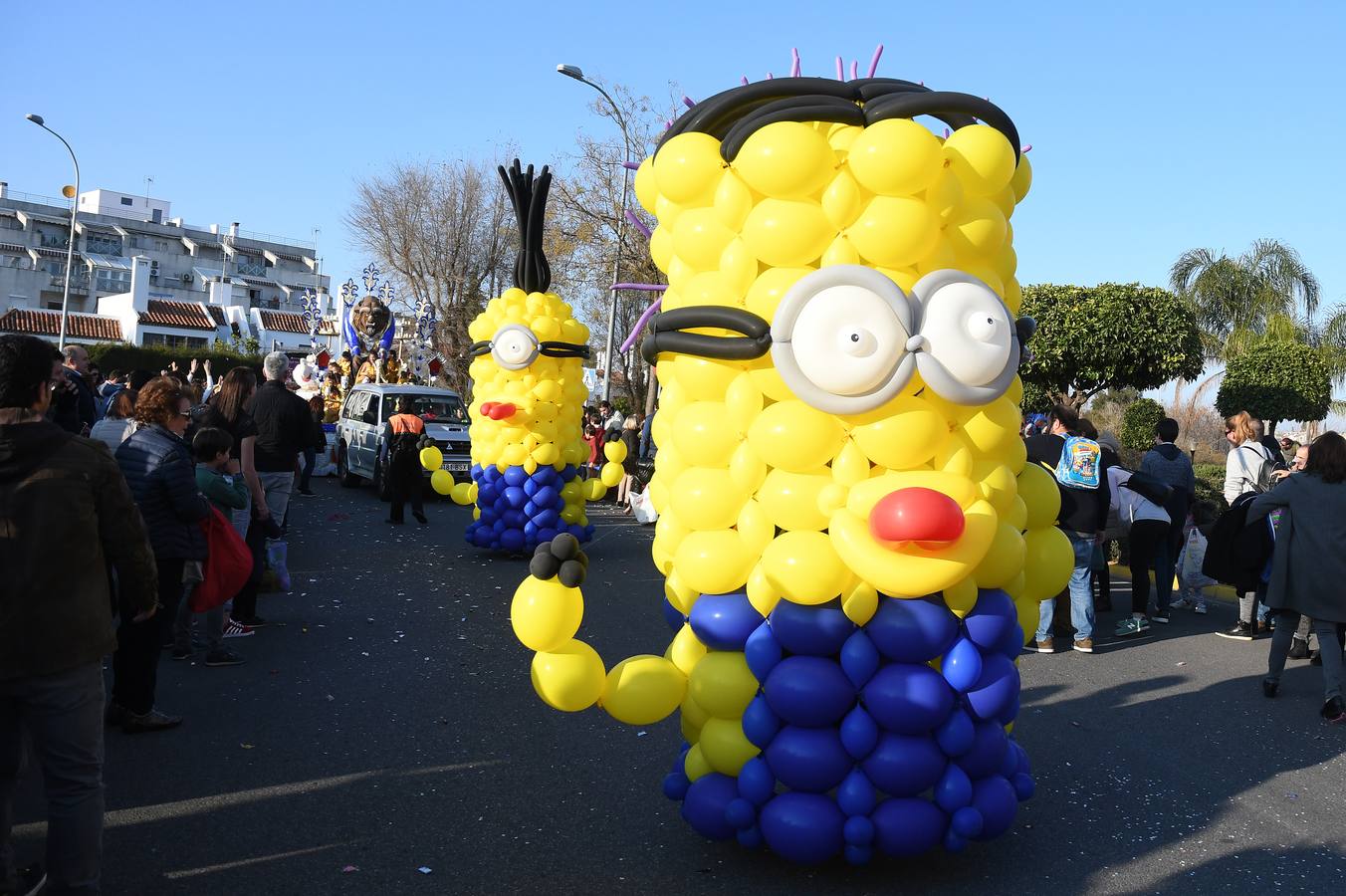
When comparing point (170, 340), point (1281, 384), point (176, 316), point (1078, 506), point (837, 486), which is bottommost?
point (1078, 506)

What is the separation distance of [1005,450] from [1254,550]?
168 inches

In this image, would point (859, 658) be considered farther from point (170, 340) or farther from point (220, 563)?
point (170, 340)

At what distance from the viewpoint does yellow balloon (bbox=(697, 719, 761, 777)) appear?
3.76 m

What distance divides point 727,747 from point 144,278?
210 feet

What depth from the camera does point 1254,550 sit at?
711 cm

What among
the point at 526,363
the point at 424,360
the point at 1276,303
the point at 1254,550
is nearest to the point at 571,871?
the point at 1254,550

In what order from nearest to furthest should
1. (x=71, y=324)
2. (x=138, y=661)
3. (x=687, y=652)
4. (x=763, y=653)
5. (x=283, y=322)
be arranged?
(x=763, y=653)
(x=687, y=652)
(x=138, y=661)
(x=71, y=324)
(x=283, y=322)

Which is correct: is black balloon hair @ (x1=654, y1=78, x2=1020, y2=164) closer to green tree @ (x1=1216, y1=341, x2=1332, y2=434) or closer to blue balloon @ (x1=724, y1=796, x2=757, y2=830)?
blue balloon @ (x1=724, y1=796, x2=757, y2=830)

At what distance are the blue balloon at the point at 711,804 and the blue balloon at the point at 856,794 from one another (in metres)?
0.40

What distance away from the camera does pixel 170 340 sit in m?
57.9

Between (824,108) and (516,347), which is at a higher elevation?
(824,108)

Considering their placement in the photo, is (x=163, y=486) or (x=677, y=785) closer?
(x=677, y=785)

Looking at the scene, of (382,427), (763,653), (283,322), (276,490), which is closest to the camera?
(763,653)

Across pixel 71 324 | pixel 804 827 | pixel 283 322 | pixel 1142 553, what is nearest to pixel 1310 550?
pixel 1142 553
